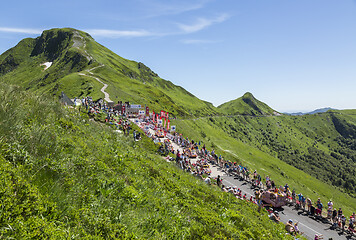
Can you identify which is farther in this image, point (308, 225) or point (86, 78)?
point (86, 78)

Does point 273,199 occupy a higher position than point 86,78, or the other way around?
point 86,78

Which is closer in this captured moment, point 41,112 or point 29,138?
point 29,138

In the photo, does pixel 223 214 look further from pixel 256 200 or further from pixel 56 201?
pixel 256 200

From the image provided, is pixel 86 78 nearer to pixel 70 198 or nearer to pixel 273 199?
pixel 273 199

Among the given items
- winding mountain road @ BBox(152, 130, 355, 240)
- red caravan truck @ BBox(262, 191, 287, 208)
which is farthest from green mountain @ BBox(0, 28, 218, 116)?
winding mountain road @ BBox(152, 130, 355, 240)

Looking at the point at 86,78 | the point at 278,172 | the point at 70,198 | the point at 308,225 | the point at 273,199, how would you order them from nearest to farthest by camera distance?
1. the point at 70,198
2. the point at 308,225
3. the point at 273,199
4. the point at 278,172
5. the point at 86,78

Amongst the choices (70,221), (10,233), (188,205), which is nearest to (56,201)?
(70,221)

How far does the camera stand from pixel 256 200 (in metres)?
23.1

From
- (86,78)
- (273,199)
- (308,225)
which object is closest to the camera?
(308,225)

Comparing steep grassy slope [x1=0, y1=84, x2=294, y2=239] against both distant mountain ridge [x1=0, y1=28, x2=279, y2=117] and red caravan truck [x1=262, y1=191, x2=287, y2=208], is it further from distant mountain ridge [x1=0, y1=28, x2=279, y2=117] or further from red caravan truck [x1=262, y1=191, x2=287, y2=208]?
red caravan truck [x1=262, y1=191, x2=287, y2=208]

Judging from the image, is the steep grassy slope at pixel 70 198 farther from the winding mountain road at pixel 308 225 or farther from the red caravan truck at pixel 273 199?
the red caravan truck at pixel 273 199

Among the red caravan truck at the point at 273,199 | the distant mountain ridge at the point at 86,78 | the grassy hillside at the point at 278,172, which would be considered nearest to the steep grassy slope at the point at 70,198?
the distant mountain ridge at the point at 86,78

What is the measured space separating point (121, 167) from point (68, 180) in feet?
12.9

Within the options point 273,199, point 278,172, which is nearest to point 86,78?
point 273,199
